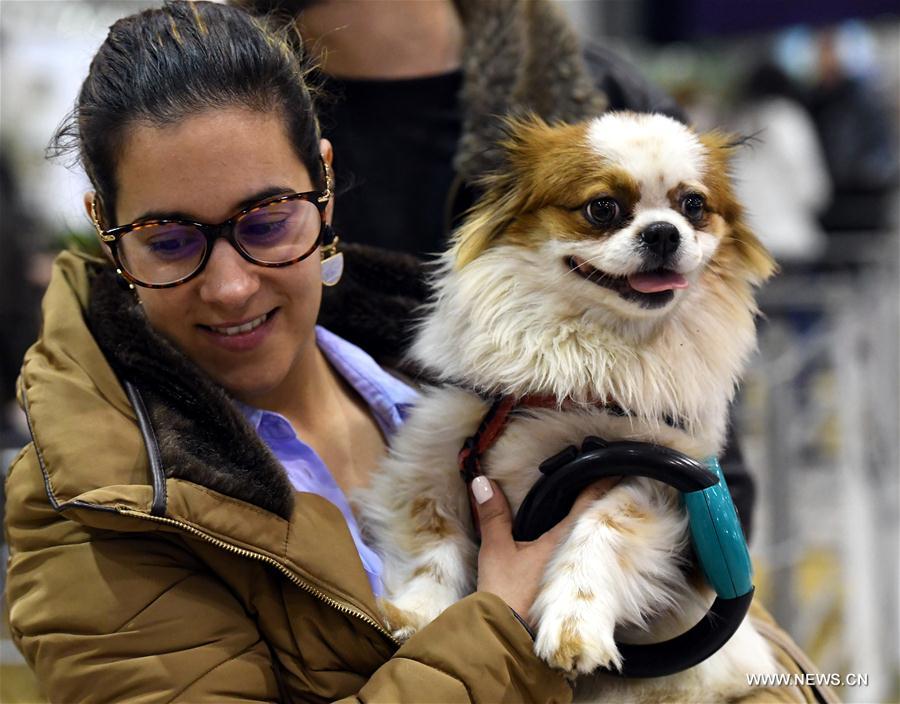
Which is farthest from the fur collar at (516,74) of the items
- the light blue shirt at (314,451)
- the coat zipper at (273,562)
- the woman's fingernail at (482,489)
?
the coat zipper at (273,562)

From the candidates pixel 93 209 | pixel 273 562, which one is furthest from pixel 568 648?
pixel 93 209

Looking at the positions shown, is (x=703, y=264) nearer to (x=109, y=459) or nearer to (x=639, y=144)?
(x=639, y=144)

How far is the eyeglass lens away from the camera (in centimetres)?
137

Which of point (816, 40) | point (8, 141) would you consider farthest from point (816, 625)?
point (816, 40)

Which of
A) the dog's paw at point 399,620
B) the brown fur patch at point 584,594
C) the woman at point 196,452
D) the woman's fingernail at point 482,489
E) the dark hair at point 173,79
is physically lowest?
the dog's paw at point 399,620

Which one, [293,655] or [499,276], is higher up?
[499,276]

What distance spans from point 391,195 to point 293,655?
1.07m

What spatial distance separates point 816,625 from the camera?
3.75 metres

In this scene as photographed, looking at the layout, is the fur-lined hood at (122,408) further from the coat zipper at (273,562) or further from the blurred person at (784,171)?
the blurred person at (784,171)

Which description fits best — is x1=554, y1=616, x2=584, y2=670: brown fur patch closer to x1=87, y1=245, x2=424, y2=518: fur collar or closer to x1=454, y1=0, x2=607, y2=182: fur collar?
x1=87, y1=245, x2=424, y2=518: fur collar

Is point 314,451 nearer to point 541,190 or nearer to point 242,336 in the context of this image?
point 242,336

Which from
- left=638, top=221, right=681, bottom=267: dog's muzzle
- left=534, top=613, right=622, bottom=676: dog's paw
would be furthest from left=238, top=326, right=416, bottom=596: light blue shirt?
left=638, top=221, right=681, bottom=267: dog's muzzle

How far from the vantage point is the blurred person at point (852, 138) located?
6.98 m

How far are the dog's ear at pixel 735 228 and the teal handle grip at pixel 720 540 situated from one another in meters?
0.44
